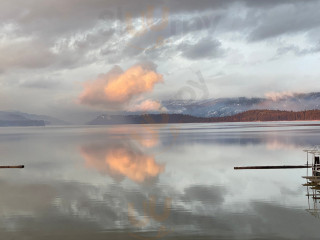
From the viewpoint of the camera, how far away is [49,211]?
22.7 meters

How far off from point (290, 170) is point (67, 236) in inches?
1174

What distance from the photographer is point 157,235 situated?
59.3ft

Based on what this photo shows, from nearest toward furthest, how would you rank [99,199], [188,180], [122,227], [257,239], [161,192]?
1. [257,239]
2. [122,227]
3. [99,199]
4. [161,192]
5. [188,180]

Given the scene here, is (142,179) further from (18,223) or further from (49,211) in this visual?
(18,223)

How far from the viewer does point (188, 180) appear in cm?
3478

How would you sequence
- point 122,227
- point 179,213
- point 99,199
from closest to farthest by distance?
1. point 122,227
2. point 179,213
3. point 99,199

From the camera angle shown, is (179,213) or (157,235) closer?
(157,235)

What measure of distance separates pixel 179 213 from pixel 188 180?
13006 millimetres

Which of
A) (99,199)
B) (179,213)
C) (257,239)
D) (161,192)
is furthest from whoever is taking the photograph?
(161,192)

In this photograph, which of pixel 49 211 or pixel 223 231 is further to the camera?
pixel 49 211

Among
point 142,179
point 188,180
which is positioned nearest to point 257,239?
point 188,180

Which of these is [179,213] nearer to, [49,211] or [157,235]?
[157,235]

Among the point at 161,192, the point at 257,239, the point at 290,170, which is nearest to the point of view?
the point at 257,239

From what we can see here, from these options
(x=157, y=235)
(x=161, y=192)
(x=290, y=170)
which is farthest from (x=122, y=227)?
(x=290, y=170)
